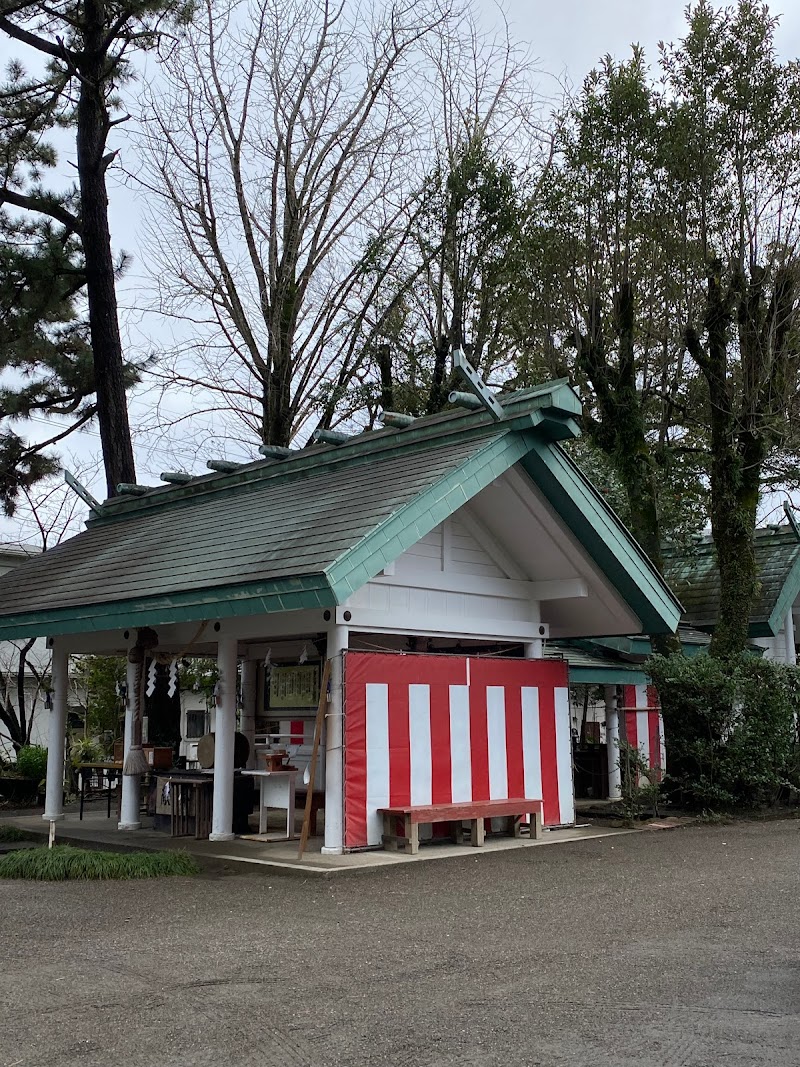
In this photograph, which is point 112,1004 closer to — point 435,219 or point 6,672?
point 435,219

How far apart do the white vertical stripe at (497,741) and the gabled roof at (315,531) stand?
2.16 meters

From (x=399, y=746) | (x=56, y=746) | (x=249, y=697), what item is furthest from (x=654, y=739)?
(x=56, y=746)

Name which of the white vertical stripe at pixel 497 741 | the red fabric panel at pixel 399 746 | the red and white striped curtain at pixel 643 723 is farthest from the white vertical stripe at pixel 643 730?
the red fabric panel at pixel 399 746

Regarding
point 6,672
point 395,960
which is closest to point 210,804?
point 395,960

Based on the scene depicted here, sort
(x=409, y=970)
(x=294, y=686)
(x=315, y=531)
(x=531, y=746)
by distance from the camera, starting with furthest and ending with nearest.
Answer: (x=294, y=686) < (x=531, y=746) < (x=315, y=531) < (x=409, y=970)

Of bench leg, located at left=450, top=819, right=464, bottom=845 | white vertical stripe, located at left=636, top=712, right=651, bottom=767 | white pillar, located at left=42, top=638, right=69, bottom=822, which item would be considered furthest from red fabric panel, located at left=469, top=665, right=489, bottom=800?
white vertical stripe, located at left=636, top=712, right=651, bottom=767

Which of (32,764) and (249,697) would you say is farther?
(32,764)

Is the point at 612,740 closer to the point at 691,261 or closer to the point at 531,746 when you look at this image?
the point at 531,746

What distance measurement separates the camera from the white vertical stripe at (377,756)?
11.1 meters

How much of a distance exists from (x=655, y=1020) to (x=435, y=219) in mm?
19579

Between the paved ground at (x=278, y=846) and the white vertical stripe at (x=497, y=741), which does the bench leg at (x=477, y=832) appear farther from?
the white vertical stripe at (x=497, y=741)

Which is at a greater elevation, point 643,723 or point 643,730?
point 643,723

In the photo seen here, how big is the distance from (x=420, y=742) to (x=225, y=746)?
2275 mm

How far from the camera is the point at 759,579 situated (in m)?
20.8
